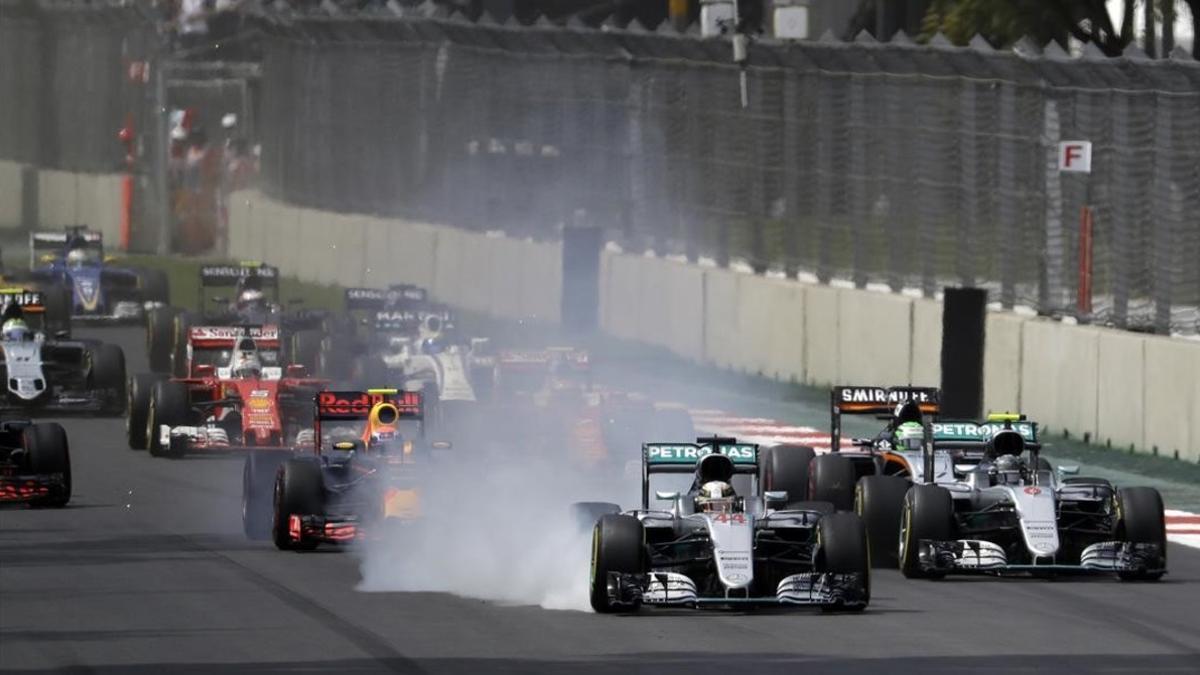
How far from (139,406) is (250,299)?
6.93 meters

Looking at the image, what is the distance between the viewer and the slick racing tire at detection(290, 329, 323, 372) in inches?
1195

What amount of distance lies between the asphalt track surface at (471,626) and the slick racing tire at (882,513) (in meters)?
0.27

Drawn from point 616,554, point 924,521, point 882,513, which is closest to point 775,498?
point 924,521

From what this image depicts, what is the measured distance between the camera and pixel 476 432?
25.3 meters

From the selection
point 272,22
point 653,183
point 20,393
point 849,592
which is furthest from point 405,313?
point 272,22

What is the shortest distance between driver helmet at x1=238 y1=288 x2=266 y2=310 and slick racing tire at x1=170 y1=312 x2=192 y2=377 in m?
0.59

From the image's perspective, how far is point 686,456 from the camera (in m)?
17.7

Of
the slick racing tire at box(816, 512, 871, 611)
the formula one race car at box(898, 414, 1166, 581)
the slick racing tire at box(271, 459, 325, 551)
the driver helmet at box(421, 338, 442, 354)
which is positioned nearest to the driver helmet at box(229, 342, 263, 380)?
the driver helmet at box(421, 338, 442, 354)

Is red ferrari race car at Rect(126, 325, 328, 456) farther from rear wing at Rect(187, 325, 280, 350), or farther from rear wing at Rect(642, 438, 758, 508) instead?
rear wing at Rect(642, 438, 758, 508)

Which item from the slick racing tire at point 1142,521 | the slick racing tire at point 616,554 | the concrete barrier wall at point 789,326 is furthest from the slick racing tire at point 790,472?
the concrete barrier wall at point 789,326

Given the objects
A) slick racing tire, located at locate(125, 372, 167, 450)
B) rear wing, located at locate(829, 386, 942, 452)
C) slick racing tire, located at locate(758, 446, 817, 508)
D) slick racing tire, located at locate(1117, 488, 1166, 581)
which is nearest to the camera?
slick racing tire, located at locate(1117, 488, 1166, 581)

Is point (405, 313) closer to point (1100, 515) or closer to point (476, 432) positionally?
point (476, 432)

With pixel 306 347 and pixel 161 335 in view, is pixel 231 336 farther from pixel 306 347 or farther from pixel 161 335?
pixel 161 335

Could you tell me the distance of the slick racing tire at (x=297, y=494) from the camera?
1931 centimetres
